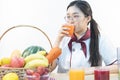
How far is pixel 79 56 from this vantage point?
6.93 feet

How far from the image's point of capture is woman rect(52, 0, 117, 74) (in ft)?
6.85

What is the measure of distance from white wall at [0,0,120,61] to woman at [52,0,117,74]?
2.05 feet

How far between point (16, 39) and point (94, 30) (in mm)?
912

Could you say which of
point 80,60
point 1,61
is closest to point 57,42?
point 80,60

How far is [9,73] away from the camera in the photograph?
1.18m

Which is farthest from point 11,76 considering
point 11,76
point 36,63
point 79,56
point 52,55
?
point 79,56

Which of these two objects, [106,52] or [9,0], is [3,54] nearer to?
[9,0]

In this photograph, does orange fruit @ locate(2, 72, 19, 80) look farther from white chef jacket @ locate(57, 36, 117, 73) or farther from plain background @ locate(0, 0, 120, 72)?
plain background @ locate(0, 0, 120, 72)

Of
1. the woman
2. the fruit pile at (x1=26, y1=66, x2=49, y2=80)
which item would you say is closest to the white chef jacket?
the woman

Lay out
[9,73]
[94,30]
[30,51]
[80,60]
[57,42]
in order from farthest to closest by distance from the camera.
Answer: [94,30]
[80,60]
[57,42]
[30,51]
[9,73]

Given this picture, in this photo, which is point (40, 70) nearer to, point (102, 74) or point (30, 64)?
point (30, 64)

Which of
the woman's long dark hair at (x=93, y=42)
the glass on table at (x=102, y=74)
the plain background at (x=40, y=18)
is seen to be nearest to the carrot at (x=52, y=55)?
the glass on table at (x=102, y=74)

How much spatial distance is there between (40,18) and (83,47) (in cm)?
84

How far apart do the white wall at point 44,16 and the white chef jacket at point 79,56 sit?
66cm
